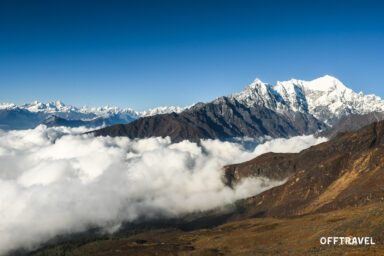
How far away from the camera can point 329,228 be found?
189125mm

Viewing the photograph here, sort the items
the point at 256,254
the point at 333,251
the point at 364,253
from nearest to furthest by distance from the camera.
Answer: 1. the point at 364,253
2. the point at 333,251
3. the point at 256,254

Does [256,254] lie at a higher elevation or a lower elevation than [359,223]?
lower

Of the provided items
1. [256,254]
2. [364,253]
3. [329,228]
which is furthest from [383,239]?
[256,254]

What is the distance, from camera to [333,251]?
136 meters

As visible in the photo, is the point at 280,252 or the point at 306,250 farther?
the point at 280,252

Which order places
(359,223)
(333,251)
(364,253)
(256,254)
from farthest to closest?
(256,254), (359,223), (333,251), (364,253)

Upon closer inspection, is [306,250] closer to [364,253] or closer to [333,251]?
[333,251]

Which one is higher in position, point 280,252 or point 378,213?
point 378,213

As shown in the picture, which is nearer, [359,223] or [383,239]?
[383,239]

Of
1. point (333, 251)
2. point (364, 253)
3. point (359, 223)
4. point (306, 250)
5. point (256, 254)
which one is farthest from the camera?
point (256, 254)

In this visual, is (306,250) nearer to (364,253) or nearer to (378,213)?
(364,253)

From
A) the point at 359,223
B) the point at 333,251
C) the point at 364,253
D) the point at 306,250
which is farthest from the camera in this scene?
the point at 359,223

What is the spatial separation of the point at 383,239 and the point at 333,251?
25.2 m

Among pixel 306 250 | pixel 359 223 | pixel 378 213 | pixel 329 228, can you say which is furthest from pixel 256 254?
pixel 378 213
